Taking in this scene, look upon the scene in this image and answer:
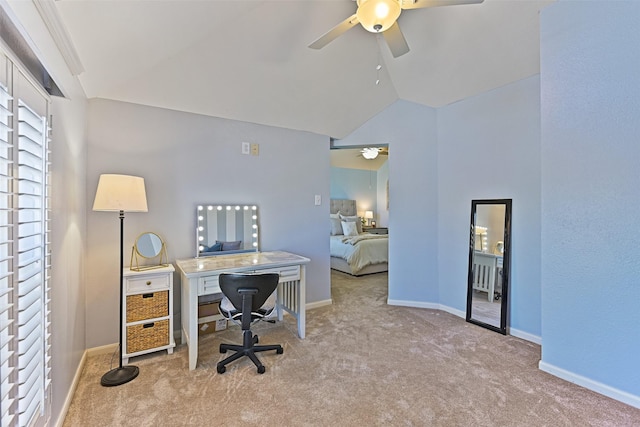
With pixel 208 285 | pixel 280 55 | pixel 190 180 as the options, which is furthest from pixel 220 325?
pixel 280 55

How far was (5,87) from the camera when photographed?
1.00m

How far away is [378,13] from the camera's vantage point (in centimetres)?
175

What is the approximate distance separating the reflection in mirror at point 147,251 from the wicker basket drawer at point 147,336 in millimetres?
488

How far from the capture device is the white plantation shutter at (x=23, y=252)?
999 millimetres

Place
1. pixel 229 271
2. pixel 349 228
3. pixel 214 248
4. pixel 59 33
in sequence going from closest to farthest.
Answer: pixel 59 33 < pixel 229 271 < pixel 214 248 < pixel 349 228

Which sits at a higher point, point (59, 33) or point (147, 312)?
point (59, 33)

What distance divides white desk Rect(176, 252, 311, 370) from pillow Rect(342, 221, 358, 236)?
3346mm

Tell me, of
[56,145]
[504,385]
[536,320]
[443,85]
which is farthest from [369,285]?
[56,145]

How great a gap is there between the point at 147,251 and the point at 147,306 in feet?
1.69

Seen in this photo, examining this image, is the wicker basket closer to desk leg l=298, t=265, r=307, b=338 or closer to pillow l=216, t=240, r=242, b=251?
pillow l=216, t=240, r=242, b=251

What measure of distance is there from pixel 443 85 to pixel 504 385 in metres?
2.87

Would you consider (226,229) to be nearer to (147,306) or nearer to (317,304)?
(147,306)

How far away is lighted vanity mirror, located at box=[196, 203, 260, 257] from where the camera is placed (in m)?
2.96

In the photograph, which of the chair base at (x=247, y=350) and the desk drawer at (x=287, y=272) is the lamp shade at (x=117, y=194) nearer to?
the desk drawer at (x=287, y=272)
